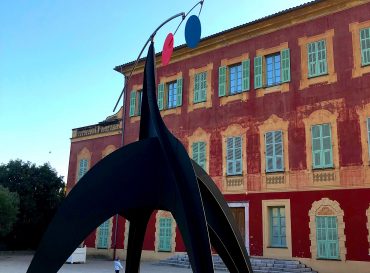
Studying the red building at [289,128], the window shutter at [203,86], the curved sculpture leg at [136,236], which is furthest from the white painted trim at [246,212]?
the curved sculpture leg at [136,236]

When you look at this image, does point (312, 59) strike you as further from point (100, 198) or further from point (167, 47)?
point (100, 198)

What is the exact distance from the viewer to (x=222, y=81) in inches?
762

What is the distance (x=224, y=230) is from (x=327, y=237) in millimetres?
9948

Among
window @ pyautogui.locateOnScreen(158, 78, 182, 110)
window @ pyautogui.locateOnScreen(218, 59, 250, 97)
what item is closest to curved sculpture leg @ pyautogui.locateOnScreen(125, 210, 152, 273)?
window @ pyautogui.locateOnScreen(218, 59, 250, 97)

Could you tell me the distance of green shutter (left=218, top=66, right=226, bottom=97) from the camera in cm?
1923

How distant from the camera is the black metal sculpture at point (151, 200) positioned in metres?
5.09

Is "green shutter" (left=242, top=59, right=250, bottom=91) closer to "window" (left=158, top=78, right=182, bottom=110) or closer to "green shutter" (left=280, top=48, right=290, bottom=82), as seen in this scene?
"green shutter" (left=280, top=48, right=290, bottom=82)

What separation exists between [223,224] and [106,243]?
17120 mm

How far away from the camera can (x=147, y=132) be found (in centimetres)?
659

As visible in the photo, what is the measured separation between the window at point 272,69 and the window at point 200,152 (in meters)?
3.79

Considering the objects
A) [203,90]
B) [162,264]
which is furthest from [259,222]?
[203,90]

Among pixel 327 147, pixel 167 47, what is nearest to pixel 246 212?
pixel 327 147

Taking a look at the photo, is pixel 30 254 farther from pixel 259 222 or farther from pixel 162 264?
pixel 259 222

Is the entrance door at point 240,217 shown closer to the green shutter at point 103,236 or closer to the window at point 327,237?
the window at point 327,237
